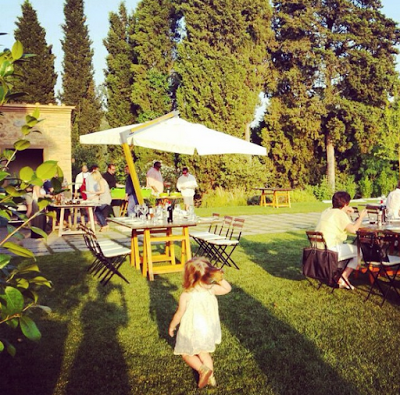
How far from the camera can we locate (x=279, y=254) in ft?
28.4

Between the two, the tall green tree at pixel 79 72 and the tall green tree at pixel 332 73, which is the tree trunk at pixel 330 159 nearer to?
the tall green tree at pixel 332 73

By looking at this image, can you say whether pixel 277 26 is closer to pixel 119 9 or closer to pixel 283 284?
pixel 119 9

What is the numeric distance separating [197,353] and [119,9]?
101ft

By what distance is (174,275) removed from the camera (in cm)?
709

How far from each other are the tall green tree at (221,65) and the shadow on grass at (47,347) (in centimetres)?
1799

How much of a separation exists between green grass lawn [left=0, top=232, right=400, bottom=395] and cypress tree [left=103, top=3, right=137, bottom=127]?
2406 centimetres

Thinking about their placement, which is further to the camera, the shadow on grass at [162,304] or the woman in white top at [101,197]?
the woman in white top at [101,197]

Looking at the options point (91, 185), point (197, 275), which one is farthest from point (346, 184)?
point (197, 275)

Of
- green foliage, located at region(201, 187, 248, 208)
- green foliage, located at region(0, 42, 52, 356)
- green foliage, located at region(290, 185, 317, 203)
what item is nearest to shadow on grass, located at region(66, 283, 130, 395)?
green foliage, located at region(0, 42, 52, 356)

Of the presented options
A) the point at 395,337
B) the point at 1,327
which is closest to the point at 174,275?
the point at 1,327

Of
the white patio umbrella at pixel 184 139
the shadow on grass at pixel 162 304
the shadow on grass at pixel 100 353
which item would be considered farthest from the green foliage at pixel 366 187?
the shadow on grass at pixel 100 353

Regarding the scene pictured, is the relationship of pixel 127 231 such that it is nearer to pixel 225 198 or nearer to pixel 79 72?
pixel 225 198

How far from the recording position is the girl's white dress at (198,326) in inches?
139

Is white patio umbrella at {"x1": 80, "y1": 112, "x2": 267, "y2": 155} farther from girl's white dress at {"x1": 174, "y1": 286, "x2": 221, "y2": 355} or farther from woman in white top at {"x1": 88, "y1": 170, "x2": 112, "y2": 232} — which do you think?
girl's white dress at {"x1": 174, "y1": 286, "x2": 221, "y2": 355}
